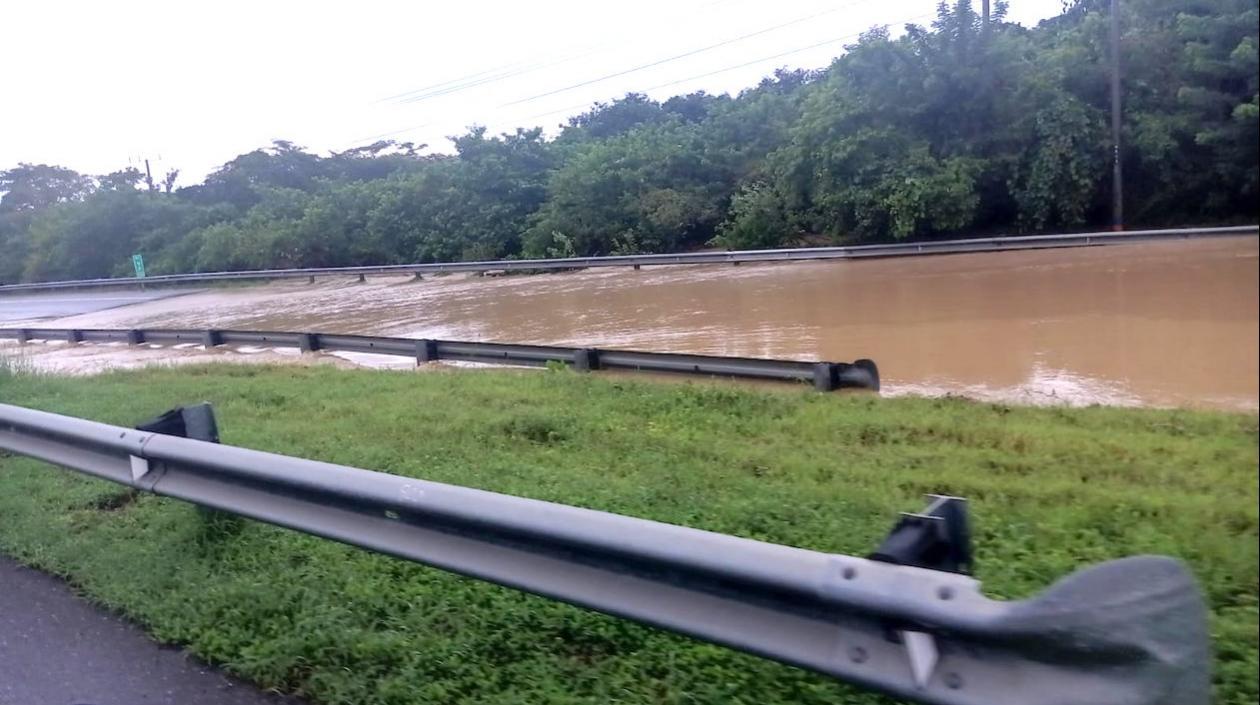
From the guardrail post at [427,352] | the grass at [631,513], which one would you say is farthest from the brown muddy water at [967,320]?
the guardrail post at [427,352]

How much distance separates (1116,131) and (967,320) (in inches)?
95.3

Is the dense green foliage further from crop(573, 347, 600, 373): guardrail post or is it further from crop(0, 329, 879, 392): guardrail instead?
crop(573, 347, 600, 373): guardrail post

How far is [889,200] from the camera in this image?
21.9 ft

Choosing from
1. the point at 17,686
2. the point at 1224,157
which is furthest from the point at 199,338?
the point at 1224,157

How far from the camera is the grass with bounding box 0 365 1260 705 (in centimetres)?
338

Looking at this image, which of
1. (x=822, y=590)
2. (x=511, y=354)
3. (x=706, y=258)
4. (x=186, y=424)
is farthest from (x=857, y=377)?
(x=511, y=354)

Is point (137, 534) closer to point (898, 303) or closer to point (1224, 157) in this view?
point (898, 303)

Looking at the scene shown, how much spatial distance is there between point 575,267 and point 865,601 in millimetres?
16802

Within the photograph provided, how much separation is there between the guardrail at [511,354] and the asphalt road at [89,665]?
13.8 feet

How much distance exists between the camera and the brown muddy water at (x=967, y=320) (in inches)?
105

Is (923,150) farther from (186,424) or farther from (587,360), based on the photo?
(587,360)

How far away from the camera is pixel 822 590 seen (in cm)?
287

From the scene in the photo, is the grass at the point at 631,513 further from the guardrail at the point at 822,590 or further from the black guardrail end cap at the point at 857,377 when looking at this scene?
the guardrail at the point at 822,590

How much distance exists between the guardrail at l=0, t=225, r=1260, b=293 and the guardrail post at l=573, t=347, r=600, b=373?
Result: 165 centimetres
